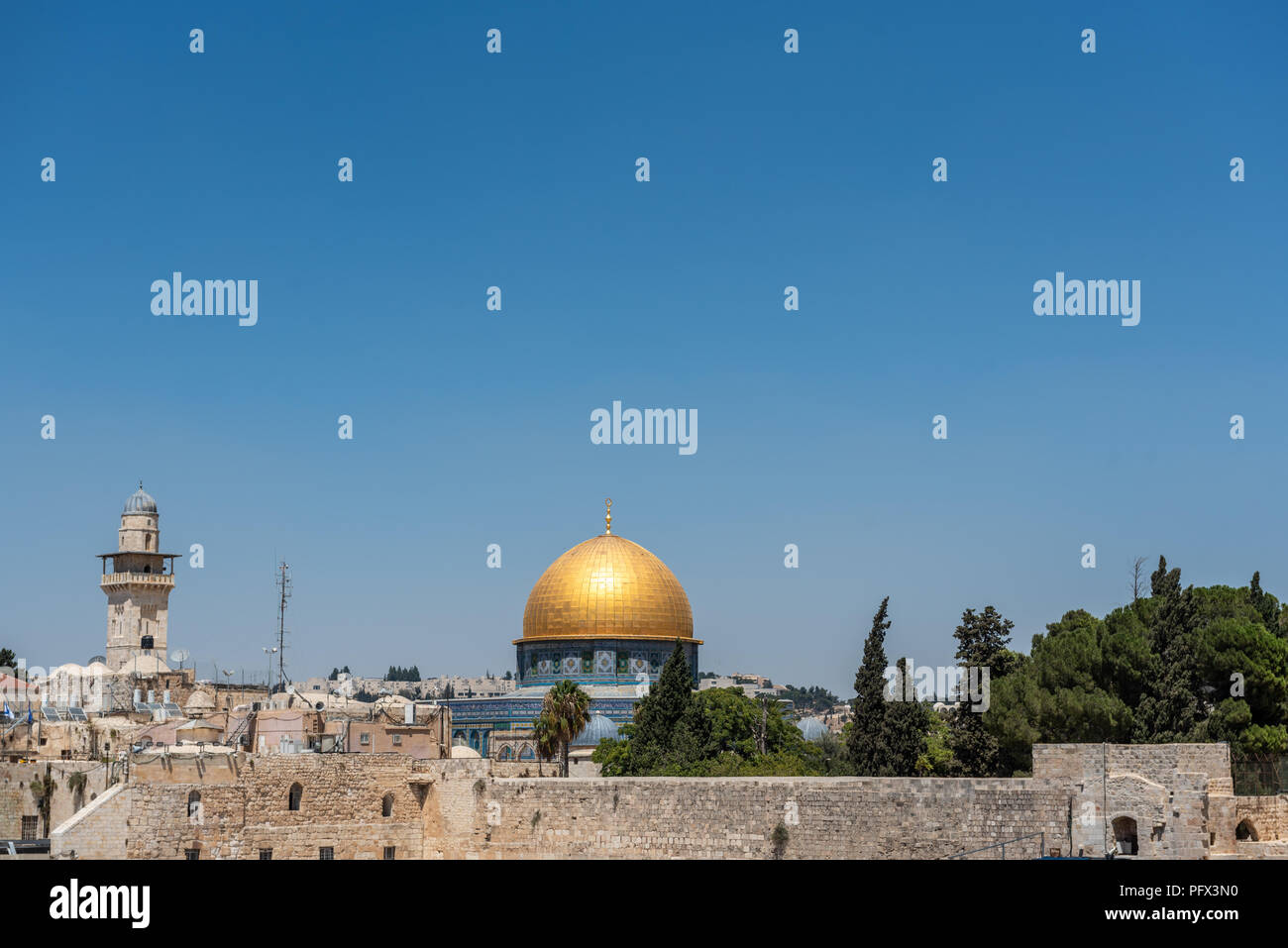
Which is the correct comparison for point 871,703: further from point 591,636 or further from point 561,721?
point 591,636

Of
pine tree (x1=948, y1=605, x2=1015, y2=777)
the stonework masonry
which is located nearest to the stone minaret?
the stonework masonry

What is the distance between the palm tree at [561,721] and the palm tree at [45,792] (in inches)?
454

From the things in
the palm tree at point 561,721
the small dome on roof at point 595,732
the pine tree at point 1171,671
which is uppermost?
the pine tree at point 1171,671

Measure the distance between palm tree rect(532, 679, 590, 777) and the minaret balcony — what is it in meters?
21.1

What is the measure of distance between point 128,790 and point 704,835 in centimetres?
947

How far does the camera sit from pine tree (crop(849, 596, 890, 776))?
29422mm

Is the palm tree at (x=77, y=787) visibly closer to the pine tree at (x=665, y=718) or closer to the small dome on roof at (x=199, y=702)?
the pine tree at (x=665, y=718)

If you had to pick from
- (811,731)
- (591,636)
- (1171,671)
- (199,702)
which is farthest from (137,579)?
(1171,671)

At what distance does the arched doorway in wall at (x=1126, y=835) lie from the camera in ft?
71.6

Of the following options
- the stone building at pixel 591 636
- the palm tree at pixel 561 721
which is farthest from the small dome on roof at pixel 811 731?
the palm tree at pixel 561 721
